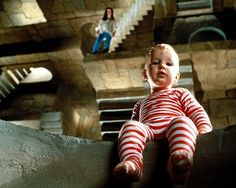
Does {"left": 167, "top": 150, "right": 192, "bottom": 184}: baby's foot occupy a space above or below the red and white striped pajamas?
below

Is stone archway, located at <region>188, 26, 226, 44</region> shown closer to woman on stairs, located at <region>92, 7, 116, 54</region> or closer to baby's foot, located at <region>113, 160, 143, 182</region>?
woman on stairs, located at <region>92, 7, 116, 54</region>

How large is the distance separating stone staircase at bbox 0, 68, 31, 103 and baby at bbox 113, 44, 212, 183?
10299 millimetres

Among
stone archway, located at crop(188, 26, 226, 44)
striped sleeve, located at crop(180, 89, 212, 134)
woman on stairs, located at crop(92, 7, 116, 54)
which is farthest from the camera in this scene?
stone archway, located at crop(188, 26, 226, 44)

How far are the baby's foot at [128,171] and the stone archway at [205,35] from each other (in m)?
8.84

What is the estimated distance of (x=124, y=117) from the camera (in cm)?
807

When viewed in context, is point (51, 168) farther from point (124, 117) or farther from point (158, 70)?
point (124, 117)

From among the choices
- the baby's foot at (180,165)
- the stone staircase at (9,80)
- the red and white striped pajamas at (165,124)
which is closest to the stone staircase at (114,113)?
the red and white striped pajamas at (165,124)

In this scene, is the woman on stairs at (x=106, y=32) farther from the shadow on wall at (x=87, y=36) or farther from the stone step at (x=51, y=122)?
the stone step at (x=51, y=122)

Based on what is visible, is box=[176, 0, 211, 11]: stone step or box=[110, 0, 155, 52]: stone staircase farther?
box=[176, 0, 211, 11]: stone step

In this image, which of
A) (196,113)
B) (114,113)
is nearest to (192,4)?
(114,113)

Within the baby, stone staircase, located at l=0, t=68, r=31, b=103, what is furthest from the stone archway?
the baby

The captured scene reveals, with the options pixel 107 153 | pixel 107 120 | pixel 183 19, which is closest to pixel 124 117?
pixel 107 120

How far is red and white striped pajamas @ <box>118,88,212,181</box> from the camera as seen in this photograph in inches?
88.6

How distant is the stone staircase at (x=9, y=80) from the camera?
1266cm
